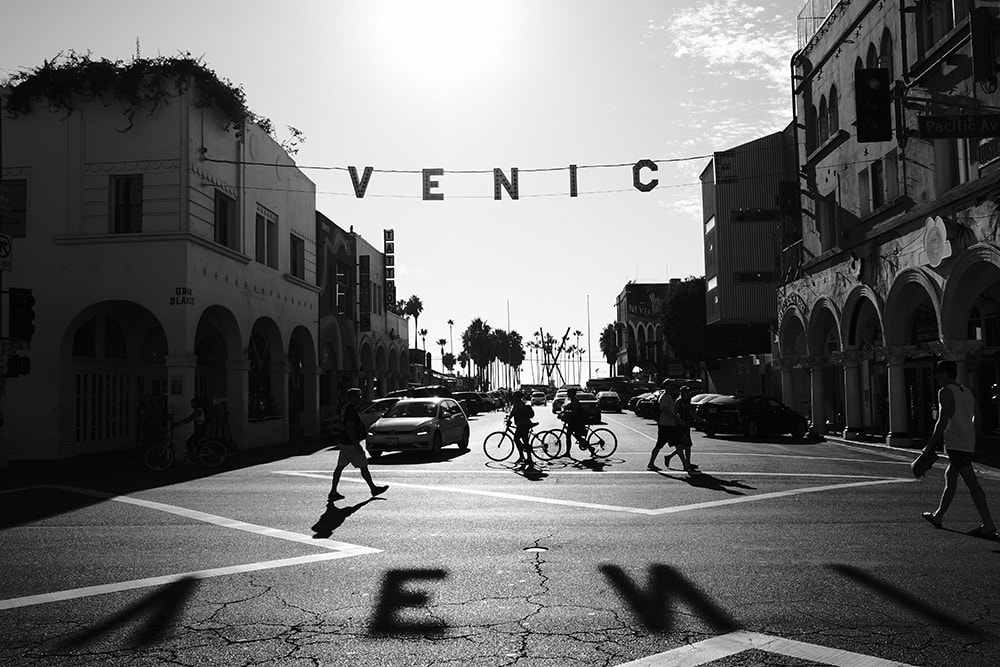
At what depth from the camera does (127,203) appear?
901 inches

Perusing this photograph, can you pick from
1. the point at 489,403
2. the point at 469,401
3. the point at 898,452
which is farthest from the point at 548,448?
the point at 489,403

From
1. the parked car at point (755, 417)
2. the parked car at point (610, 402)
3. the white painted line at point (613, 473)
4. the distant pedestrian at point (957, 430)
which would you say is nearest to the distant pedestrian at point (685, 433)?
the white painted line at point (613, 473)

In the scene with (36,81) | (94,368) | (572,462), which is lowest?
(572,462)

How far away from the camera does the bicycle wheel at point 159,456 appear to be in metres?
18.5

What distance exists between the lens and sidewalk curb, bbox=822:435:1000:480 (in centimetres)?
1650

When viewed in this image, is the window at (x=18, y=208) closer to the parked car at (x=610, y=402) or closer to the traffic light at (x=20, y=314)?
the traffic light at (x=20, y=314)

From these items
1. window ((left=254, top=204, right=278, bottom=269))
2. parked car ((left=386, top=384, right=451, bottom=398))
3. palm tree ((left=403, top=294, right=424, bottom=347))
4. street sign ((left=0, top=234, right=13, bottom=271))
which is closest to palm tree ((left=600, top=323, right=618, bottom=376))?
palm tree ((left=403, top=294, right=424, bottom=347))

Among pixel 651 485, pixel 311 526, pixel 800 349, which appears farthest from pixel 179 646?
pixel 800 349

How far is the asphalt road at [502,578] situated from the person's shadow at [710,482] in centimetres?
24

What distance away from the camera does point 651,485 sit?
47.4ft

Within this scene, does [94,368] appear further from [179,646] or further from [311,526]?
[179,646]

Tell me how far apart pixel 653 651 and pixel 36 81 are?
77.2 ft

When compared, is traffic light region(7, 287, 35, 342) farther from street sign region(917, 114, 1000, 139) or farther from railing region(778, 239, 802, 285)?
railing region(778, 239, 802, 285)

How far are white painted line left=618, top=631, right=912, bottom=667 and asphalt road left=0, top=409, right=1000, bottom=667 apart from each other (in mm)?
20
